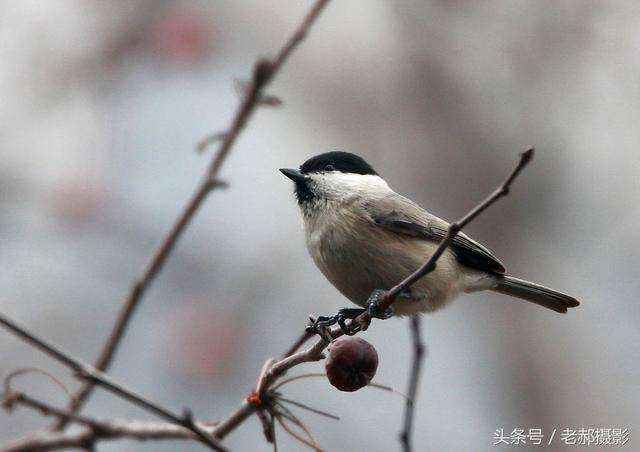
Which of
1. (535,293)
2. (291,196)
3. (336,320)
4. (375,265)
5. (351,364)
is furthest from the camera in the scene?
(291,196)

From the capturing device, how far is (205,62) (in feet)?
16.0

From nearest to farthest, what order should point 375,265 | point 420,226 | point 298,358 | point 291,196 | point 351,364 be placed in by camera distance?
point 298,358 → point 351,364 → point 375,265 → point 420,226 → point 291,196

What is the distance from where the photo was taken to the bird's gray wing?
2.94 meters

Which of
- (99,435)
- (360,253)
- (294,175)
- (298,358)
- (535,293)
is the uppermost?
(294,175)

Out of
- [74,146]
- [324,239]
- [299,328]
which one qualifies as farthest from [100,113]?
[324,239]

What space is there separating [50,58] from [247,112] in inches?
111

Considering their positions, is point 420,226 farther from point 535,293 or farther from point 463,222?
point 463,222

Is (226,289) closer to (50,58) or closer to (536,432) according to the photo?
(50,58)

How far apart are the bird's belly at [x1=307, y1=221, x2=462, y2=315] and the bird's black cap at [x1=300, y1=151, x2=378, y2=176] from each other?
15.4 inches

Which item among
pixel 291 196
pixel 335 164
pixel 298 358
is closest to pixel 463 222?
pixel 298 358

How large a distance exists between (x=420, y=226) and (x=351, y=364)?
4.02 ft

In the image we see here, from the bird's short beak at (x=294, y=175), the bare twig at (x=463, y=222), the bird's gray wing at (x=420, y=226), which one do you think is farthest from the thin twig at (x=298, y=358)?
the bird's short beak at (x=294, y=175)

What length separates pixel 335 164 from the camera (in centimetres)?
324

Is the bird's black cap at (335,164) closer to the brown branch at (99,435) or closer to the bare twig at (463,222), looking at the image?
the bare twig at (463,222)
